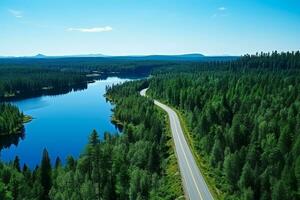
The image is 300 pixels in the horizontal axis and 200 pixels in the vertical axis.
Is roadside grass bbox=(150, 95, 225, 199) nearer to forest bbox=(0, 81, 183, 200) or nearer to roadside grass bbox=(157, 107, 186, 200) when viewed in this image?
roadside grass bbox=(157, 107, 186, 200)

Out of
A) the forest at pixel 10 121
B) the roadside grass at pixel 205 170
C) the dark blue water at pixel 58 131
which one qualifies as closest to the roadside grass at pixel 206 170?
the roadside grass at pixel 205 170

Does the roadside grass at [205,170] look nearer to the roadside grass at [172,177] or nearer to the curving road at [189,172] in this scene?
the curving road at [189,172]

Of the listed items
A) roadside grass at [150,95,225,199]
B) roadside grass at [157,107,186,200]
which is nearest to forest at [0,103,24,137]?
roadside grass at [150,95,225,199]

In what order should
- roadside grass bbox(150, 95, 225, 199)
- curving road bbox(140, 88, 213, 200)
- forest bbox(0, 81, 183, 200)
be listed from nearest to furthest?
forest bbox(0, 81, 183, 200) < curving road bbox(140, 88, 213, 200) < roadside grass bbox(150, 95, 225, 199)

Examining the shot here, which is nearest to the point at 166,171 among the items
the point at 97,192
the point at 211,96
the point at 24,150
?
the point at 97,192

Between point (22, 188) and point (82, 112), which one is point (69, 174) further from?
point (82, 112)

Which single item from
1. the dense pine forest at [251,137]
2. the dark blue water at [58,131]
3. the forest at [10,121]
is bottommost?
the dark blue water at [58,131]

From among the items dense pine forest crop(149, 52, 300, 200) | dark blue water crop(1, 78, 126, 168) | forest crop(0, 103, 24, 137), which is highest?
dense pine forest crop(149, 52, 300, 200)

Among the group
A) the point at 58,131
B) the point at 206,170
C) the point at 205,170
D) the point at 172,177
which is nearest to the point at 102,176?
the point at 172,177

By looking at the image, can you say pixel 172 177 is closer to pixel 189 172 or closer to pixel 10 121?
pixel 189 172

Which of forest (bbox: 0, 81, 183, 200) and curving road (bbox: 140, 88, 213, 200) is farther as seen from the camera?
curving road (bbox: 140, 88, 213, 200)
